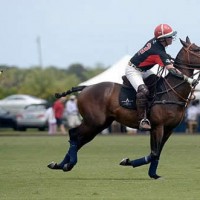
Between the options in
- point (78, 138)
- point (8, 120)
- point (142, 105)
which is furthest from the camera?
point (8, 120)

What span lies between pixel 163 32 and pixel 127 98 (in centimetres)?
153

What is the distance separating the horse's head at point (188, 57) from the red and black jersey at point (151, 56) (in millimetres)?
618

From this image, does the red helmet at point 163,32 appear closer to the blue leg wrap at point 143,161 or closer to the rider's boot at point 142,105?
the rider's boot at point 142,105

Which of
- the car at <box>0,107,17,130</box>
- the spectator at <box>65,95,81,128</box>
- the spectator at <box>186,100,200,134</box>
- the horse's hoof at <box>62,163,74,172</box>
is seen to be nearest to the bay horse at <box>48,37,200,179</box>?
the horse's hoof at <box>62,163,74,172</box>

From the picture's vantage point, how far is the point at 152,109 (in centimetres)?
1923

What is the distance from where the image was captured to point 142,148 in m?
30.6

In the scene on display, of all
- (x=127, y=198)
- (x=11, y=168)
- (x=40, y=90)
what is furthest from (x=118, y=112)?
(x=40, y=90)

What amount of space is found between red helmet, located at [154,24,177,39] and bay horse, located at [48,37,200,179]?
1.61ft

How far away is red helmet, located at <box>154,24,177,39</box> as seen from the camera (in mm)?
19016

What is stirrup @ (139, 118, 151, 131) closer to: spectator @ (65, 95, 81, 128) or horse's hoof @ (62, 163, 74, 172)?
horse's hoof @ (62, 163, 74, 172)

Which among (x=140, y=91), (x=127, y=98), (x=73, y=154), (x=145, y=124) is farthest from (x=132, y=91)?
(x=73, y=154)


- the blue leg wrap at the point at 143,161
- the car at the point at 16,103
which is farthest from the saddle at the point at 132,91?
the car at the point at 16,103

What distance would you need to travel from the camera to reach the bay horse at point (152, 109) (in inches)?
750

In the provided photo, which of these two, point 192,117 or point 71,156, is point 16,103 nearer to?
point 192,117
